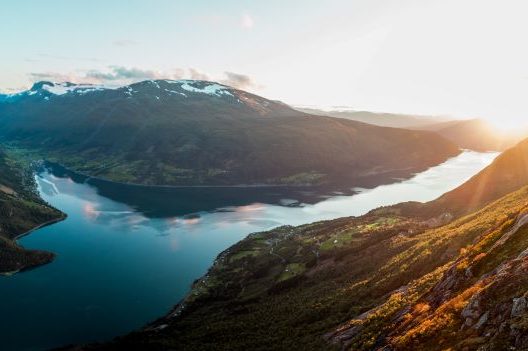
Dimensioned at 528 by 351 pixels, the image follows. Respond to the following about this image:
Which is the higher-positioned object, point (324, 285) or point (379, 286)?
point (379, 286)

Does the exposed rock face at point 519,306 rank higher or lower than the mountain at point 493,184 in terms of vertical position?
lower

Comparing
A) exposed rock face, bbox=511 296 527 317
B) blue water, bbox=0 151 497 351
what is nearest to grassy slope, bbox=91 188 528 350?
exposed rock face, bbox=511 296 527 317

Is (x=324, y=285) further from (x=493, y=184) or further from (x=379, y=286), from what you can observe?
(x=493, y=184)

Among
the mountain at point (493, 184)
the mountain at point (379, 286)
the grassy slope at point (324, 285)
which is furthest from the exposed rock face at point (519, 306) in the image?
the mountain at point (493, 184)

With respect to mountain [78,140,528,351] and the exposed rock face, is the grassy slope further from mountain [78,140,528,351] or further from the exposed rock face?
the exposed rock face

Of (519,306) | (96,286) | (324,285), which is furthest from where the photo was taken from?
(96,286)

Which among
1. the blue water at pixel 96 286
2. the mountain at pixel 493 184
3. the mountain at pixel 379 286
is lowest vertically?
the blue water at pixel 96 286

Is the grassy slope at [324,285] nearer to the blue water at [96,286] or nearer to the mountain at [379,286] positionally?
the mountain at [379,286]

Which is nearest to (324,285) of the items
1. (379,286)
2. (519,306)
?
(379,286)

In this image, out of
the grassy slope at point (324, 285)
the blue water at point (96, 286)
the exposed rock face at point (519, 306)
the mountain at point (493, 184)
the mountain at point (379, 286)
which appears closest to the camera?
the exposed rock face at point (519, 306)

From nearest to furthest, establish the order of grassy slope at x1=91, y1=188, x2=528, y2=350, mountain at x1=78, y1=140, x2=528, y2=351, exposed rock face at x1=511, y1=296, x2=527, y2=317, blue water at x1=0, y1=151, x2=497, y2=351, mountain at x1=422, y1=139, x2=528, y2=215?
exposed rock face at x1=511, y1=296, x2=527, y2=317, mountain at x1=78, y1=140, x2=528, y2=351, grassy slope at x1=91, y1=188, x2=528, y2=350, mountain at x1=422, y1=139, x2=528, y2=215, blue water at x1=0, y1=151, x2=497, y2=351
